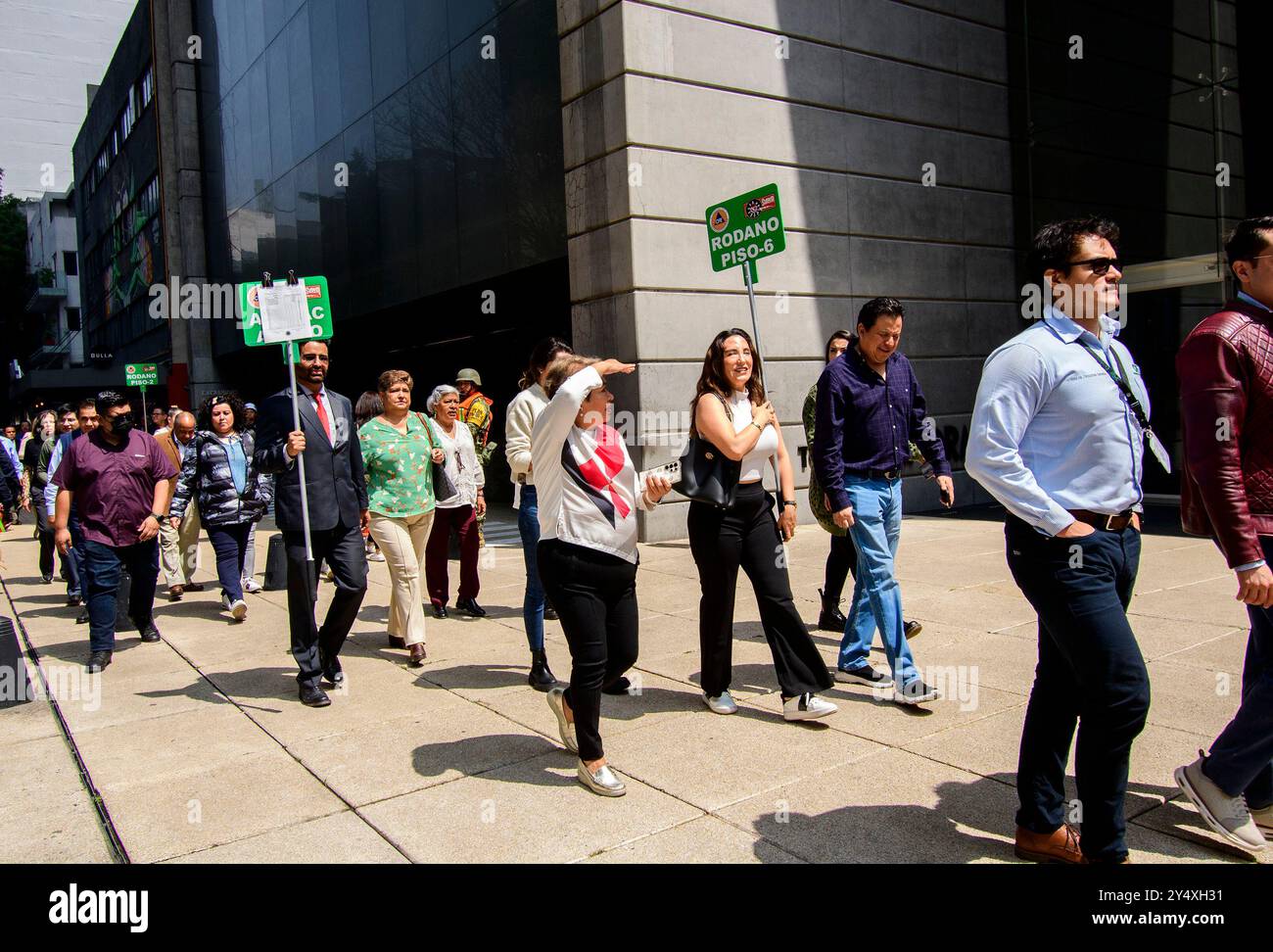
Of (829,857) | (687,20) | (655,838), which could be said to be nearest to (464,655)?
(655,838)

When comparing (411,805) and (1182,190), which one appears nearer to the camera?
(411,805)

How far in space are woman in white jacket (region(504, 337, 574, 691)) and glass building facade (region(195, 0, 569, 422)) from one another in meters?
6.48

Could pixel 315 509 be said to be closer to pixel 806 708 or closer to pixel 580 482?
pixel 580 482

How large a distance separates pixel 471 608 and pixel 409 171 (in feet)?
32.4

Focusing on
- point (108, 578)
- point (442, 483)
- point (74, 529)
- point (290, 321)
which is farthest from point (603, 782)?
point (74, 529)

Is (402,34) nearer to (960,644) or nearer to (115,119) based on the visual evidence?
(960,644)

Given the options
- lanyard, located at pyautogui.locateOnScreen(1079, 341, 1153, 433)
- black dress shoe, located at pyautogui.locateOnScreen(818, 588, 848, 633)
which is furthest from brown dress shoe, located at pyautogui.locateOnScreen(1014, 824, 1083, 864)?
black dress shoe, located at pyautogui.locateOnScreen(818, 588, 848, 633)

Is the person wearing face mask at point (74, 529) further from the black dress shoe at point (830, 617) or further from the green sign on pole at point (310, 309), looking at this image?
the black dress shoe at point (830, 617)

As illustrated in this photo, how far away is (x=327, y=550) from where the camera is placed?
5.84 metres

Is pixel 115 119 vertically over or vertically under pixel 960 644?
over

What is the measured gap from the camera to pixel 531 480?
593cm

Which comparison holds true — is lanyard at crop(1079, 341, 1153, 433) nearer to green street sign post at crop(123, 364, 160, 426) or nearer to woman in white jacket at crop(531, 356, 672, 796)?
woman in white jacket at crop(531, 356, 672, 796)

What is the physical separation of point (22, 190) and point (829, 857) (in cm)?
8574

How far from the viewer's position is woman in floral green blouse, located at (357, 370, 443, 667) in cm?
646
